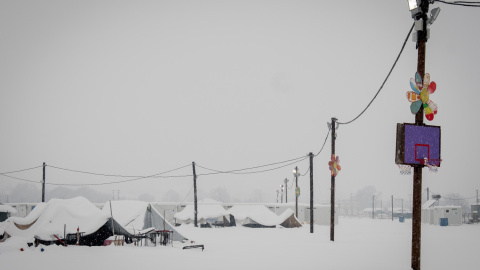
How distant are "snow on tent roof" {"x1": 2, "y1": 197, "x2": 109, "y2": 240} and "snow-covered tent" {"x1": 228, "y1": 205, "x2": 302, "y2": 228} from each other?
70.4ft

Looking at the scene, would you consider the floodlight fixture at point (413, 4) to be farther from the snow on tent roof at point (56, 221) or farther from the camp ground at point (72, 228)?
the snow on tent roof at point (56, 221)

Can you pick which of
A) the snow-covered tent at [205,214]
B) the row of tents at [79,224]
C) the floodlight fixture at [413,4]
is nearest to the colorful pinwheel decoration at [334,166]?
the row of tents at [79,224]

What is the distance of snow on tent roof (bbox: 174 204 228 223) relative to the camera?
40.1m

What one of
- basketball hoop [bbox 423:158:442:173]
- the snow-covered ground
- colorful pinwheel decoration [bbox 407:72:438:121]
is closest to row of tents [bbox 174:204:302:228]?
the snow-covered ground

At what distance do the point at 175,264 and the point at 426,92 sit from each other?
9.69m

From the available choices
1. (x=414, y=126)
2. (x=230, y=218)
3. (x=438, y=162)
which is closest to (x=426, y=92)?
(x=414, y=126)

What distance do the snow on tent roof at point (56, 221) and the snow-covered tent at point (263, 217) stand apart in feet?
70.4

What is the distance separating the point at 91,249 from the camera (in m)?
15.6

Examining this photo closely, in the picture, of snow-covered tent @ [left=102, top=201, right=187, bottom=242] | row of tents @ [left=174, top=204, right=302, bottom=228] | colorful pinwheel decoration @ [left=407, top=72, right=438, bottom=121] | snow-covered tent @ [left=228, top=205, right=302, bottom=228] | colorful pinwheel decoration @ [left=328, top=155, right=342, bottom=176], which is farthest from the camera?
row of tents @ [left=174, top=204, right=302, bottom=228]

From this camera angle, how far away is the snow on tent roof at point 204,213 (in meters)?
40.1

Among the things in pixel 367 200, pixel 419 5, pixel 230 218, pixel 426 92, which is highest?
pixel 419 5

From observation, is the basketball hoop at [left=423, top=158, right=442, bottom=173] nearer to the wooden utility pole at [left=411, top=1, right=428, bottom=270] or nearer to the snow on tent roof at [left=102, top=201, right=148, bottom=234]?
the wooden utility pole at [left=411, top=1, right=428, bottom=270]

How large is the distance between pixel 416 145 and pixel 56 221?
1759cm

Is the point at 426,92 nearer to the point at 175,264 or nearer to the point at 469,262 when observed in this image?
the point at 469,262
